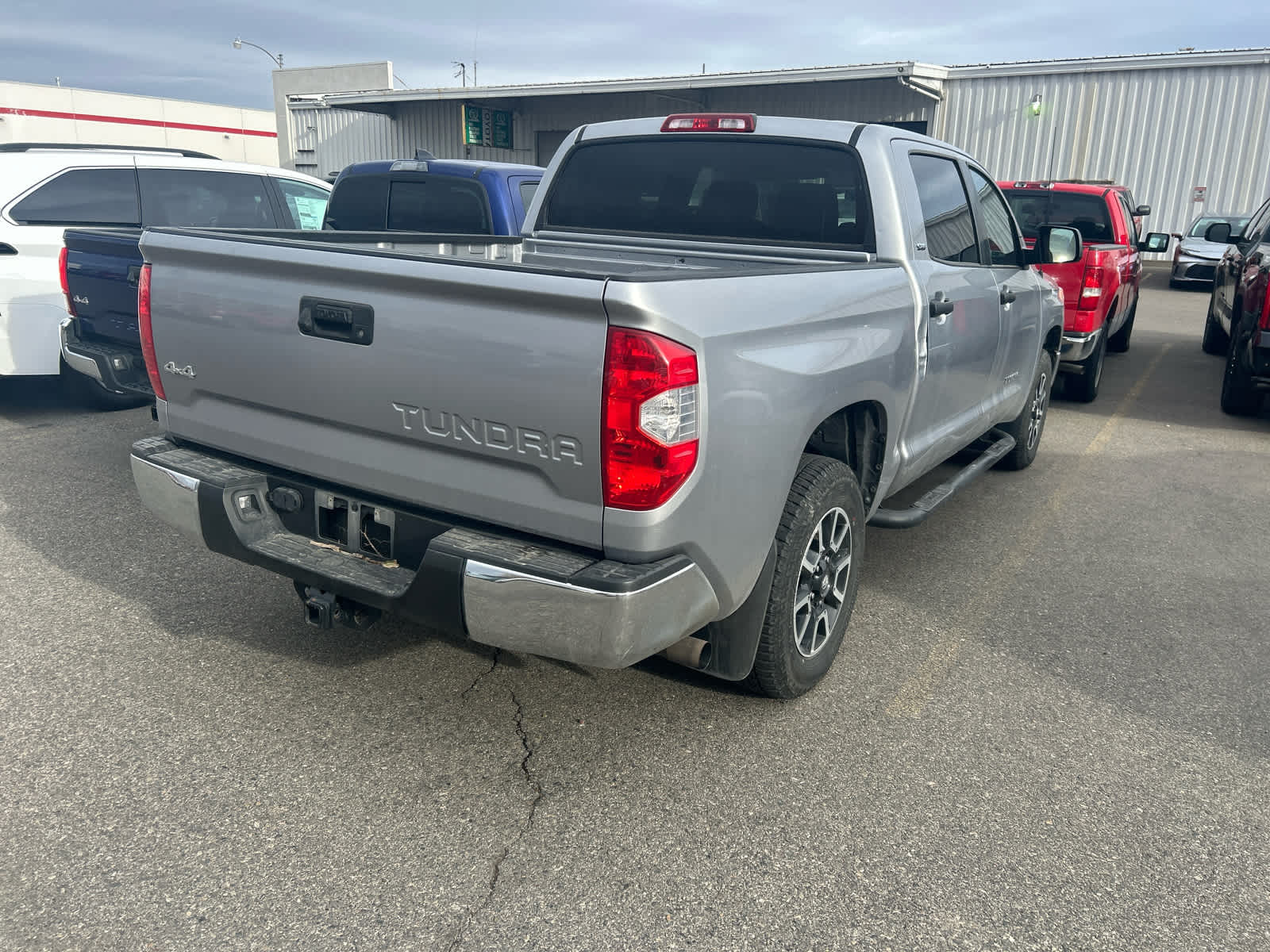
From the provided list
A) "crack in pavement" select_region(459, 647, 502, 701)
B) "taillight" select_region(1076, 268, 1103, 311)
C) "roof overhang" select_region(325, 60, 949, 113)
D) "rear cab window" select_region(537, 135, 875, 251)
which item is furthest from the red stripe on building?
"crack in pavement" select_region(459, 647, 502, 701)

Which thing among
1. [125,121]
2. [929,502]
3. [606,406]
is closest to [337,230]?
[929,502]

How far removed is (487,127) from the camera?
30.1 m

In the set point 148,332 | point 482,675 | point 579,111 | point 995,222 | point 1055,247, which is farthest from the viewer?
point 579,111

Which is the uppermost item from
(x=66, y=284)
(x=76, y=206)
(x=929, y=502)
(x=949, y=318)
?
(x=76, y=206)

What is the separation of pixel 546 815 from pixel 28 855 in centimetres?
132

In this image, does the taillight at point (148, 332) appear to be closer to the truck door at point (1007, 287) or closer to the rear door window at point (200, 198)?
the truck door at point (1007, 287)

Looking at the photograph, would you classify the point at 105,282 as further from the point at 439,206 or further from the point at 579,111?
the point at 579,111

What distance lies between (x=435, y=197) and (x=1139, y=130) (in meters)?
21.4

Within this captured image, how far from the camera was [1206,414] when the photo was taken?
28.6ft

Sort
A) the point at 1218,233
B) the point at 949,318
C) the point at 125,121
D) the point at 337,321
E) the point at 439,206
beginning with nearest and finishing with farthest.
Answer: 1. the point at 337,321
2. the point at 949,318
3. the point at 439,206
4. the point at 1218,233
5. the point at 125,121

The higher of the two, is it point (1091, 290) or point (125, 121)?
point (125, 121)

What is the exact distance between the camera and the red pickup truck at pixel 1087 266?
8.27 m

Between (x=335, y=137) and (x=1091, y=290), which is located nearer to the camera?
(x=1091, y=290)

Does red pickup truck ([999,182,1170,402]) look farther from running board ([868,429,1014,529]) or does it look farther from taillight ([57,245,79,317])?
taillight ([57,245,79,317])
